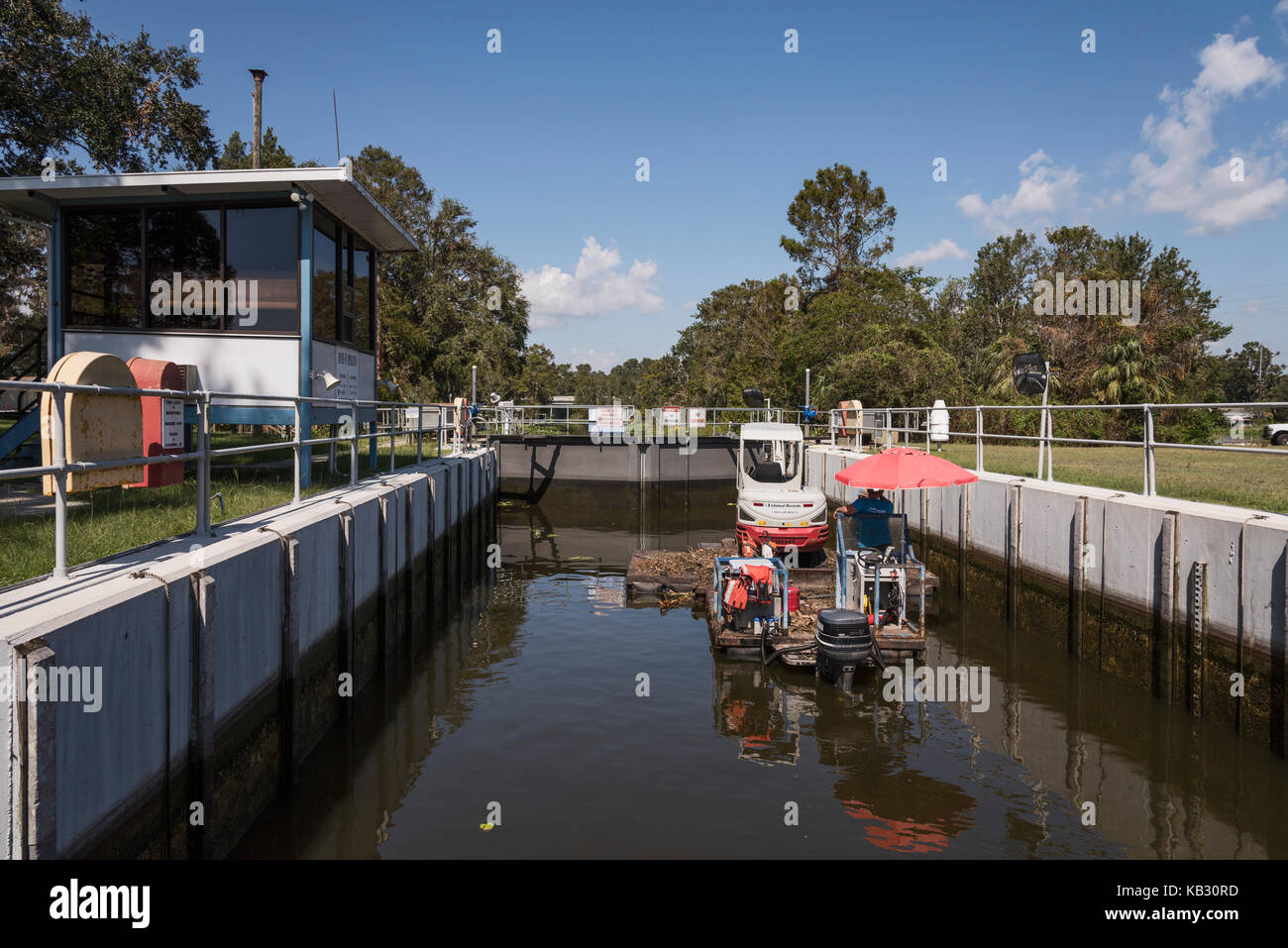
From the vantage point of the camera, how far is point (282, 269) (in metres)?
15.1

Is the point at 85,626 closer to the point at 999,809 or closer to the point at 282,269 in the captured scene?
the point at 999,809

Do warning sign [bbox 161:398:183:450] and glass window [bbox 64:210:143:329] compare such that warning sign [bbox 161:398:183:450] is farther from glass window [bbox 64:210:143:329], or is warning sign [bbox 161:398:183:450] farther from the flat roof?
glass window [bbox 64:210:143:329]

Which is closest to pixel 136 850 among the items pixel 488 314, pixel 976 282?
pixel 488 314

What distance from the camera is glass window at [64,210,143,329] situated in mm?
14977

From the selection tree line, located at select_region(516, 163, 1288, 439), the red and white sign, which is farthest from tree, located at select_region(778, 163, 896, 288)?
the red and white sign

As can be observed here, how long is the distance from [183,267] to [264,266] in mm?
1362

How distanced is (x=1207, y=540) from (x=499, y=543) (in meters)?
17.6

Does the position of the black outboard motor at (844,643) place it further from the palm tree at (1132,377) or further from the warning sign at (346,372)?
the palm tree at (1132,377)

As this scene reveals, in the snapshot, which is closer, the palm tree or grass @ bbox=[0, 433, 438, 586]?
grass @ bbox=[0, 433, 438, 586]

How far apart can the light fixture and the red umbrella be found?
9.25 meters

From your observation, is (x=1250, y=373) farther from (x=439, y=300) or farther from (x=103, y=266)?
(x=103, y=266)

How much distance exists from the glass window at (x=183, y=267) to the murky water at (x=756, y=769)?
7781 mm

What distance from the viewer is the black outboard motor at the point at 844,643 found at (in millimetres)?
9570
